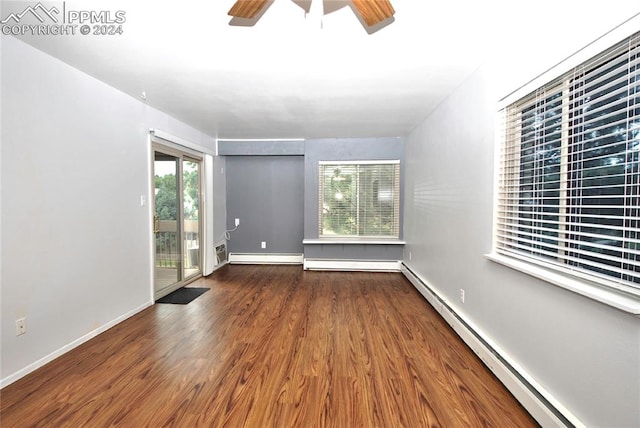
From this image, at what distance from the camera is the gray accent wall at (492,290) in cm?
121

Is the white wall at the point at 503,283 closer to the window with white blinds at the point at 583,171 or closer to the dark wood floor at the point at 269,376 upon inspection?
the window with white blinds at the point at 583,171

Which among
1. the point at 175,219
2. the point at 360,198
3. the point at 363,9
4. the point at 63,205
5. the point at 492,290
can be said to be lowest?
the point at 492,290

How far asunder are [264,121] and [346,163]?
1.74 m

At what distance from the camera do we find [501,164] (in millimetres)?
2068

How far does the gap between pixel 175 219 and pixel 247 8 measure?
10.7 feet

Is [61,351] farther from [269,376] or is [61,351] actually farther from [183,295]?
[269,376]

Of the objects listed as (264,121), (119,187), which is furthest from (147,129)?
(264,121)

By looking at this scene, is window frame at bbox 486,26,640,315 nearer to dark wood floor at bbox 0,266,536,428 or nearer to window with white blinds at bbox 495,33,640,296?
window with white blinds at bbox 495,33,640,296

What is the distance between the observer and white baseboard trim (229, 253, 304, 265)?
5633 mm

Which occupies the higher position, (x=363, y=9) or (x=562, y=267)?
(x=363, y=9)

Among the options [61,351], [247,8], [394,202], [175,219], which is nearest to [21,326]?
[61,351]

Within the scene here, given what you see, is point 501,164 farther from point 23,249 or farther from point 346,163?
point 23,249

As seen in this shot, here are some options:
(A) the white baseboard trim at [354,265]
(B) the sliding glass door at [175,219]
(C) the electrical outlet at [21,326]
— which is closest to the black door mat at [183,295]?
(B) the sliding glass door at [175,219]

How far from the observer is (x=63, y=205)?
2303mm
